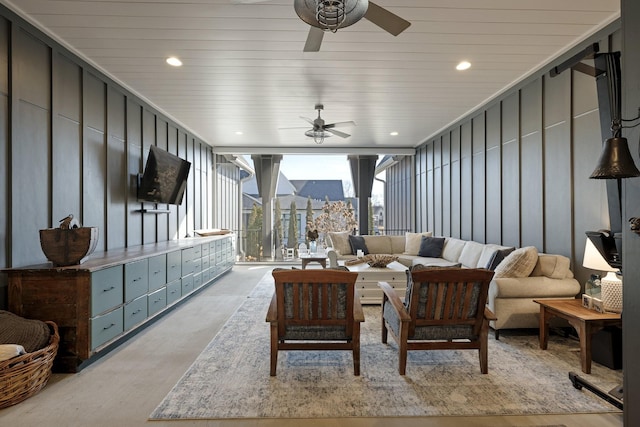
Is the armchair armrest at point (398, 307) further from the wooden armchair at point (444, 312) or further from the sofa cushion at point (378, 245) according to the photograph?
the sofa cushion at point (378, 245)

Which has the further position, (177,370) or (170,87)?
(170,87)

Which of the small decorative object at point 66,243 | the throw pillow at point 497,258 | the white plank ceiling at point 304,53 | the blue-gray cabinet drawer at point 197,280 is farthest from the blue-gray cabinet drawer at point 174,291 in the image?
the throw pillow at point 497,258

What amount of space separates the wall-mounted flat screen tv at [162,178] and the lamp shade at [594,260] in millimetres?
4930

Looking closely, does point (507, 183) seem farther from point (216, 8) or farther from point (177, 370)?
point (177, 370)

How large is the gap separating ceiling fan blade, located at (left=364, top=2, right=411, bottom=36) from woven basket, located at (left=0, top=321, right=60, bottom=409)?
10.1 feet

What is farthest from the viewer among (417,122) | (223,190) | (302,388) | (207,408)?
(223,190)

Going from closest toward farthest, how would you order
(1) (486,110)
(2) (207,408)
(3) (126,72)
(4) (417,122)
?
(2) (207,408), (3) (126,72), (1) (486,110), (4) (417,122)

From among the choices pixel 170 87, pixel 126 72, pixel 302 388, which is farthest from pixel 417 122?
pixel 302 388

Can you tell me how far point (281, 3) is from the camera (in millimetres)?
2705

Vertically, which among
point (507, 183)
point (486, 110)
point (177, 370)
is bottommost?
point (177, 370)

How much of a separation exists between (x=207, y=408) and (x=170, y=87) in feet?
12.5

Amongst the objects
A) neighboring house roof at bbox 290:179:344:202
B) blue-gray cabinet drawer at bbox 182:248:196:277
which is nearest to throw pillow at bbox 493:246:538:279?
blue-gray cabinet drawer at bbox 182:248:196:277

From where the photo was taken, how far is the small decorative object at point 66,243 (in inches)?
111

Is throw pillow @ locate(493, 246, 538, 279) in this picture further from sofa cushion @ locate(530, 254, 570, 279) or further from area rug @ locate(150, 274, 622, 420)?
area rug @ locate(150, 274, 622, 420)
